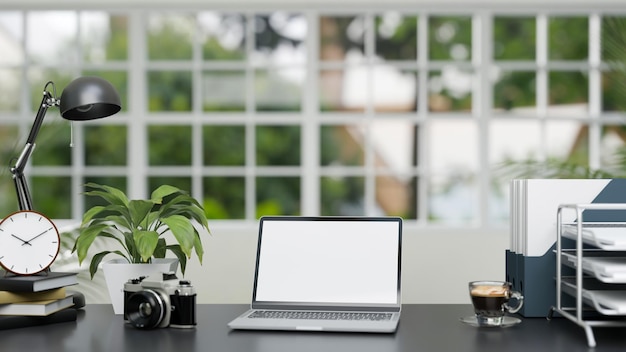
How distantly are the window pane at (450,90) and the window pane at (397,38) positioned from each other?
92 centimetres

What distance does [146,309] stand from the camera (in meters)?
2.03

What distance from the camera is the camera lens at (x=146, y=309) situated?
6.59 feet

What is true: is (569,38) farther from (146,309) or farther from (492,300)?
(146,309)

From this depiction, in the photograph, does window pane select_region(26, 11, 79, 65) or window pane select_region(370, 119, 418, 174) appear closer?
window pane select_region(26, 11, 79, 65)

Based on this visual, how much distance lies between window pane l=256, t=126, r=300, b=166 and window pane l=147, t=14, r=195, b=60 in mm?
1412

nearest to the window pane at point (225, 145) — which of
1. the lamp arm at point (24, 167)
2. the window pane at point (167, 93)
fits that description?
the window pane at point (167, 93)

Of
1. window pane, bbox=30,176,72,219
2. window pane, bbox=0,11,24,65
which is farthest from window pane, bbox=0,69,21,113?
window pane, bbox=30,176,72,219

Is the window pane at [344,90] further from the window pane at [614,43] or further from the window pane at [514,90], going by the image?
the window pane at [614,43]

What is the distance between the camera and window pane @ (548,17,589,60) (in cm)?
1006

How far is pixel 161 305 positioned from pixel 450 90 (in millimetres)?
8234

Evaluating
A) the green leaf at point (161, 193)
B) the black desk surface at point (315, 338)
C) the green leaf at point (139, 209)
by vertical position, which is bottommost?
the black desk surface at point (315, 338)

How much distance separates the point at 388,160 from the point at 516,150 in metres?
1.77

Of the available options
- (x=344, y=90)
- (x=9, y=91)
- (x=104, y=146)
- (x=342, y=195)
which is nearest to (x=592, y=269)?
(x=9, y=91)

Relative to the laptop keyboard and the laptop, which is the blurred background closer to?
the laptop
